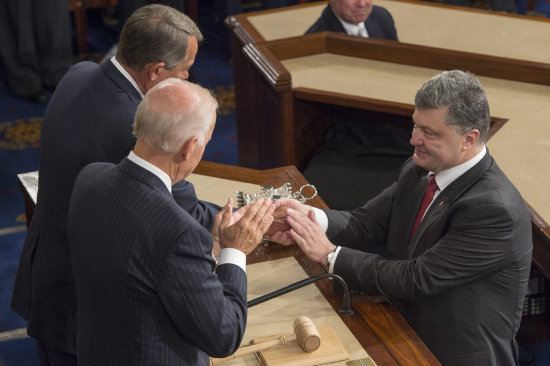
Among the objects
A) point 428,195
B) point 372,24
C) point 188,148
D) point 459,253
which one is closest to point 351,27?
point 372,24

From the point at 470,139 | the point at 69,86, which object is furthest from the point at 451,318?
the point at 69,86

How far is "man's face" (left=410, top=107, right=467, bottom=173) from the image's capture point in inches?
96.3

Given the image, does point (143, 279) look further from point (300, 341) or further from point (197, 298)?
point (300, 341)

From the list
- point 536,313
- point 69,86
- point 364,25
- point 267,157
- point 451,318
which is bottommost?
point 536,313

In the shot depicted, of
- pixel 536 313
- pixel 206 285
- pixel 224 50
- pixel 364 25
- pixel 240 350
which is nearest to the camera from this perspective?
pixel 206 285

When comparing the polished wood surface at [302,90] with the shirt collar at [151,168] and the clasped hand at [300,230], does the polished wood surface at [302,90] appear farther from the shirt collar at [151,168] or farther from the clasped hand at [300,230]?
the shirt collar at [151,168]

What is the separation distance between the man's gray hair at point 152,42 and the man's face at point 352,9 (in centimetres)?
213

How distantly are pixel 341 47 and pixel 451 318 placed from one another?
88.4 inches

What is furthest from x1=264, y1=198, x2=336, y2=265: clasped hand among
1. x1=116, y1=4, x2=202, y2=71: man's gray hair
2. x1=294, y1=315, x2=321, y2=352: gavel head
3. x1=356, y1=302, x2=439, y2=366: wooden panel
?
x1=116, y1=4, x2=202, y2=71: man's gray hair

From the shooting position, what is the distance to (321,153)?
4.27m

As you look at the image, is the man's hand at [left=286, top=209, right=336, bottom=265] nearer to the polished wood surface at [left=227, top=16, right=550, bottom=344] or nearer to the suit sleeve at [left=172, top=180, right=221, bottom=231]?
→ the suit sleeve at [left=172, top=180, right=221, bottom=231]

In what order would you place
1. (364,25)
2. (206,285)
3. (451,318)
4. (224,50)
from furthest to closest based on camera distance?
(224,50), (364,25), (451,318), (206,285)

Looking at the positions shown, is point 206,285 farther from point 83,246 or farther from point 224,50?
point 224,50

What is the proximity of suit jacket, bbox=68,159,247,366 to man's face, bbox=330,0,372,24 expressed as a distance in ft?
9.07
